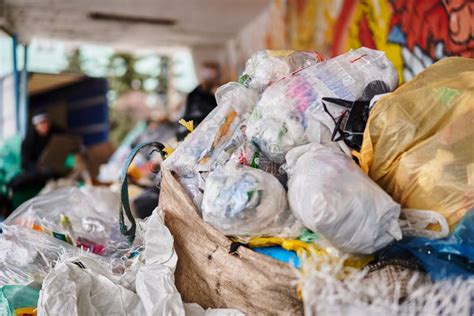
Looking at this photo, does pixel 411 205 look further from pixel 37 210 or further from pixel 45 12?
pixel 45 12

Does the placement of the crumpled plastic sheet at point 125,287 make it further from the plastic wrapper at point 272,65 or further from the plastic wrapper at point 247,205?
the plastic wrapper at point 272,65

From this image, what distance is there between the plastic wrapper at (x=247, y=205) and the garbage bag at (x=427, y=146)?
0.28 metres

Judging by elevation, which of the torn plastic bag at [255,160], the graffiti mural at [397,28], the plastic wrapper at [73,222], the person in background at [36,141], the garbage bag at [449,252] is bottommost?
the person in background at [36,141]

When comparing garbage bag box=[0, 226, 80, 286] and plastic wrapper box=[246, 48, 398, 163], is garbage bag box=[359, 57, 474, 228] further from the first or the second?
garbage bag box=[0, 226, 80, 286]

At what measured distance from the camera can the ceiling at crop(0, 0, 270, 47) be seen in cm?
688

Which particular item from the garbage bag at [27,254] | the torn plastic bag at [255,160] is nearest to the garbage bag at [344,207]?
the torn plastic bag at [255,160]

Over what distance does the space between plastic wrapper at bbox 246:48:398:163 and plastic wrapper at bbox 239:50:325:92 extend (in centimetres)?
9

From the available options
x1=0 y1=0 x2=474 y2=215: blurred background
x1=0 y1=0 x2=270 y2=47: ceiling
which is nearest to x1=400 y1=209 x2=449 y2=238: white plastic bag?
x1=0 y1=0 x2=474 y2=215: blurred background

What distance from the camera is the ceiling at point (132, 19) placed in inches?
271

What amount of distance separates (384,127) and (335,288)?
47cm

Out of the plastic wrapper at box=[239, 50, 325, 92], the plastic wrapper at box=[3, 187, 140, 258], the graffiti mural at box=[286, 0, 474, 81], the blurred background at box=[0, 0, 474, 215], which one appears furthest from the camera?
the blurred background at box=[0, 0, 474, 215]

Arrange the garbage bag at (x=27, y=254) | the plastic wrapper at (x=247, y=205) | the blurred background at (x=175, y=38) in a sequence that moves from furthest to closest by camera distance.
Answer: the blurred background at (x=175, y=38), the garbage bag at (x=27, y=254), the plastic wrapper at (x=247, y=205)

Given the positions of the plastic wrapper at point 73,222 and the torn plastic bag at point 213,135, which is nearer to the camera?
the torn plastic bag at point 213,135

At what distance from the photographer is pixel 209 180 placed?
1290mm
